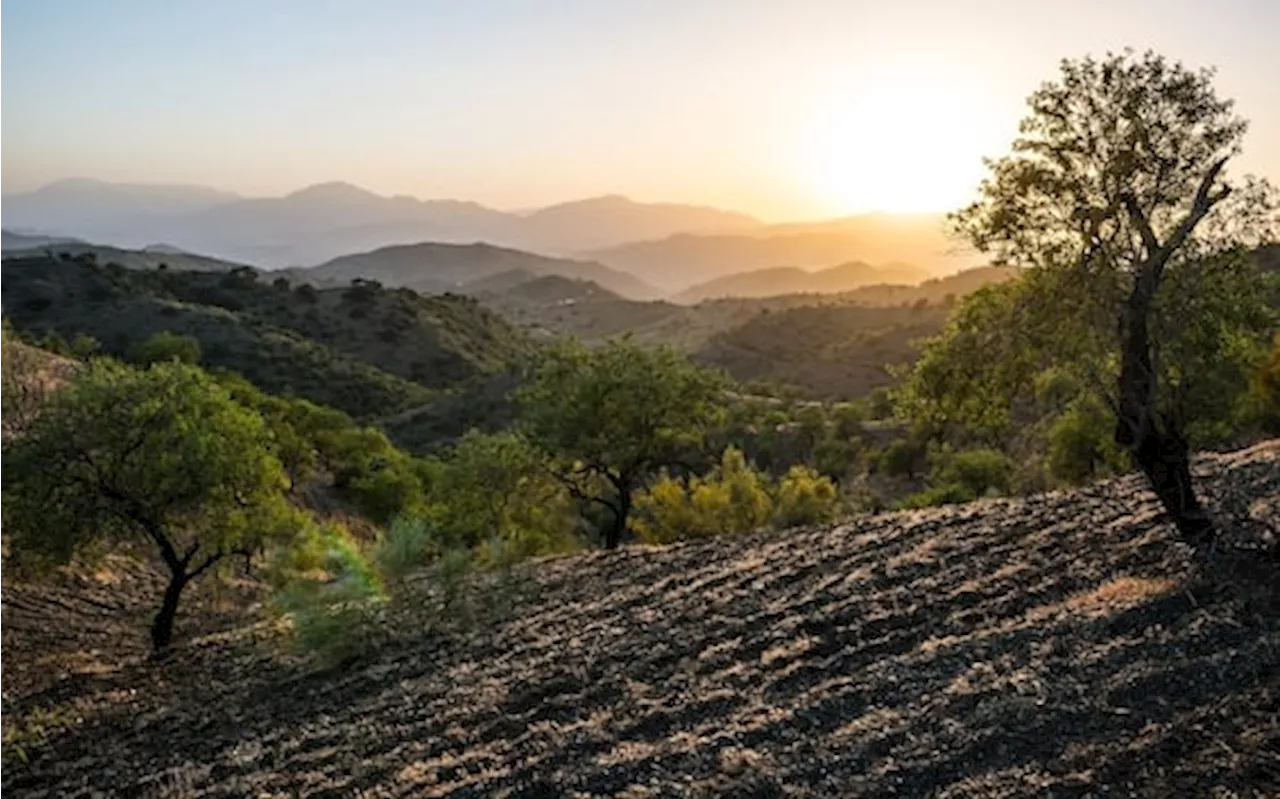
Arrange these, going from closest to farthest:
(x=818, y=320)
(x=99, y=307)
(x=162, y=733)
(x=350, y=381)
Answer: (x=162, y=733) < (x=350, y=381) < (x=99, y=307) < (x=818, y=320)

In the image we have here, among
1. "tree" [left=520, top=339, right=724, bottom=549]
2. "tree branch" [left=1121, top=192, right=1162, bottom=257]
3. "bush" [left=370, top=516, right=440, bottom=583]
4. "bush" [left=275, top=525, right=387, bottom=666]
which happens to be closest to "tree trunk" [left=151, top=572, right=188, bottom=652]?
"bush" [left=275, top=525, right=387, bottom=666]

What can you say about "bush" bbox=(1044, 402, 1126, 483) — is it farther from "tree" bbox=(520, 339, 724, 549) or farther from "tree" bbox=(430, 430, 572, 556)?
"tree" bbox=(430, 430, 572, 556)

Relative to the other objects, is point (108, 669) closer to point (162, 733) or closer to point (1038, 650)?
point (162, 733)

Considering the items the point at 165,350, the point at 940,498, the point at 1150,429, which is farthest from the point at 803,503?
the point at 165,350

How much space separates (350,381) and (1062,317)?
5943 centimetres

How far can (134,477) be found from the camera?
49.9ft

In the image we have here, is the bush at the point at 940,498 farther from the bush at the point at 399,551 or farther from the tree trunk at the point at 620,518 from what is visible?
the bush at the point at 399,551

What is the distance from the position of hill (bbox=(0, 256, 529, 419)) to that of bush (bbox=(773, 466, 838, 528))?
39.4 meters

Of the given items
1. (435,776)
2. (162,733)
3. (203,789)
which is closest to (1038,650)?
(435,776)

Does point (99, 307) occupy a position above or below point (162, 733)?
above

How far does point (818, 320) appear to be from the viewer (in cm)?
10075

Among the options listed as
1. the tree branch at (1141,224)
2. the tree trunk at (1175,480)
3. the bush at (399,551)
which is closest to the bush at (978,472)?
the bush at (399,551)

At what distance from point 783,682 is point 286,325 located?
247 ft

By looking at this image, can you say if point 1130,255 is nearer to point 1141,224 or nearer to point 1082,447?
point 1141,224
